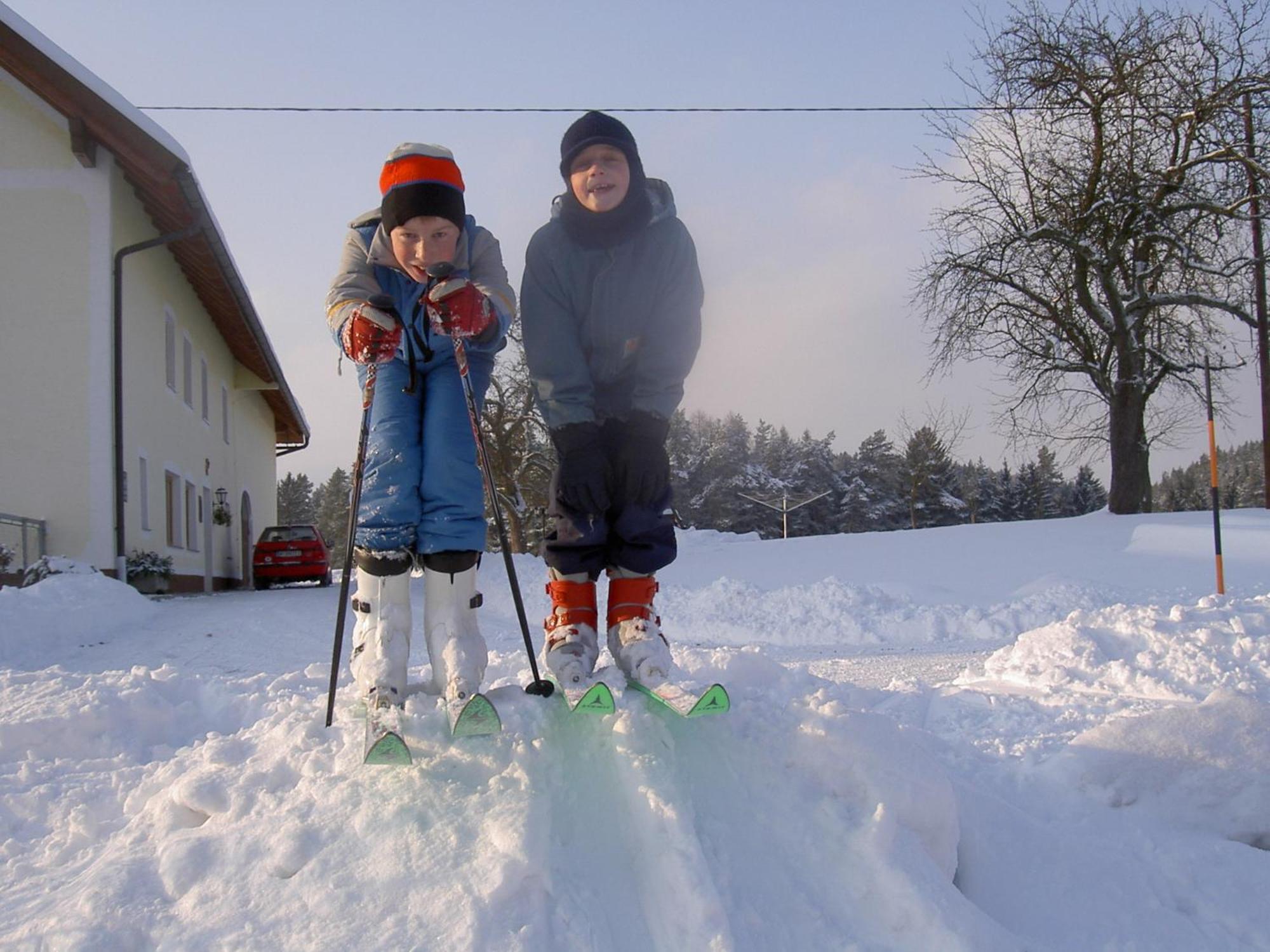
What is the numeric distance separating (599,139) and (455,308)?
860 millimetres

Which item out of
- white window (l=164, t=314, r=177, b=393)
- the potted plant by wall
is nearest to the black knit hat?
the potted plant by wall

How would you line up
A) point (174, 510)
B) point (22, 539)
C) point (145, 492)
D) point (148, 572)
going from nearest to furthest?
1. point (22, 539)
2. point (148, 572)
3. point (145, 492)
4. point (174, 510)

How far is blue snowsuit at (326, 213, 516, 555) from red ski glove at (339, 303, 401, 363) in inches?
4.2

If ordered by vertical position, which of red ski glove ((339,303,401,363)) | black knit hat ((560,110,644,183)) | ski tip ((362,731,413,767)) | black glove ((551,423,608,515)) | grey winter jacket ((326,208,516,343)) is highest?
→ black knit hat ((560,110,644,183))

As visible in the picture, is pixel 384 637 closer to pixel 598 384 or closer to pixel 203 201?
pixel 598 384

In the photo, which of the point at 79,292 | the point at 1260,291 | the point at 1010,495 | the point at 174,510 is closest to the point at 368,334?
the point at 79,292

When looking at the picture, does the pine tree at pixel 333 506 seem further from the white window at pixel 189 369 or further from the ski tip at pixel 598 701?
the ski tip at pixel 598 701

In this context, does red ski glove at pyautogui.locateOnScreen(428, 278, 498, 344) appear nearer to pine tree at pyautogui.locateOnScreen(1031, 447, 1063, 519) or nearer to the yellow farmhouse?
the yellow farmhouse

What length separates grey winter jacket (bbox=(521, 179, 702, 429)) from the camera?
10.8ft

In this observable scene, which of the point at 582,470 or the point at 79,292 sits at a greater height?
the point at 79,292

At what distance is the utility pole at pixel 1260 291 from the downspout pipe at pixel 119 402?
18017 mm

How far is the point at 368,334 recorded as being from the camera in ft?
9.30

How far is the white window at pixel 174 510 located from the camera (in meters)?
16.3

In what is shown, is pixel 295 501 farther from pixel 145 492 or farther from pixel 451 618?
pixel 451 618
